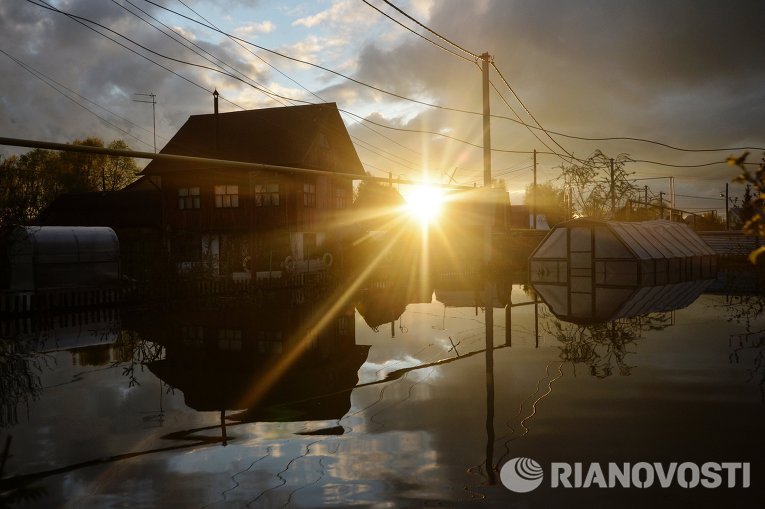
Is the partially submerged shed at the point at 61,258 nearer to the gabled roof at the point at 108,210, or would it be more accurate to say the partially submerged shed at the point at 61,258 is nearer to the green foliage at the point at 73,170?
the gabled roof at the point at 108,210

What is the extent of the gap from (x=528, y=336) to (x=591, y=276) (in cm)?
1361

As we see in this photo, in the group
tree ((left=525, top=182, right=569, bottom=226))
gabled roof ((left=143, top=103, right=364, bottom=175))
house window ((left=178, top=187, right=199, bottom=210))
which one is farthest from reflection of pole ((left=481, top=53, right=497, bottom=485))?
tree ((left=525, top=182, right=569, bottom=226))

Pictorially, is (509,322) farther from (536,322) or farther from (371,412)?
(371,412)

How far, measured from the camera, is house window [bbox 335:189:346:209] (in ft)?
141

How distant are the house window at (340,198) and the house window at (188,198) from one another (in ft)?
32.5

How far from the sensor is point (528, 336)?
13.6m

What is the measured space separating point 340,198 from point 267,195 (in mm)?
7432

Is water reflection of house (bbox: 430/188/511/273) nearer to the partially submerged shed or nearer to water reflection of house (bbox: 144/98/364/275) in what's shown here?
water reflection of house (bbox: 144/98/364/275)

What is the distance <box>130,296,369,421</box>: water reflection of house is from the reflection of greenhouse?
7.69 meters

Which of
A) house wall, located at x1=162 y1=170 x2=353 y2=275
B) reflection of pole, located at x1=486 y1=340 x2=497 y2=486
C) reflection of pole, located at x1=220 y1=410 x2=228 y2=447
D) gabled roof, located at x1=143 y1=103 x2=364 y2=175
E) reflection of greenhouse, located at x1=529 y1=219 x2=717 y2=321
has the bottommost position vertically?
reflection of pole, located at x1=220 y1=410 x2=228 y2=447

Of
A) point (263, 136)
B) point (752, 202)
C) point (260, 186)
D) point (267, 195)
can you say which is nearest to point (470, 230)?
point (267, 195)

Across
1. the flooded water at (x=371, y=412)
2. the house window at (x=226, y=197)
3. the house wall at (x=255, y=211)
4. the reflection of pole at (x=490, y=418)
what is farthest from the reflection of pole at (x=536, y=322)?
the house window at (x=226, y=197)

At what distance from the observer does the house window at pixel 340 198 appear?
42.9 metres

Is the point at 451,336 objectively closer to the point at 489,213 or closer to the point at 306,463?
the point at 306,463
